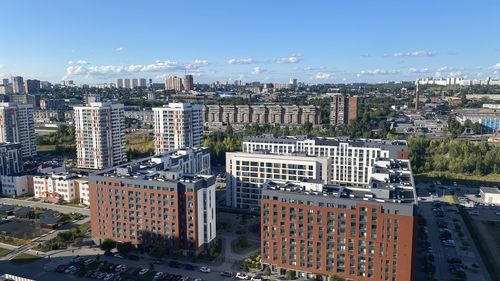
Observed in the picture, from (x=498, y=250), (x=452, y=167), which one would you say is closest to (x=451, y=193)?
(x=452, y=167)

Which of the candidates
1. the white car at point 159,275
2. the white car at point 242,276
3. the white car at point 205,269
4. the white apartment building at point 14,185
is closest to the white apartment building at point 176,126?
the white apartment building at point 14,185

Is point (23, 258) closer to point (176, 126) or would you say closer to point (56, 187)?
point (56, 187)

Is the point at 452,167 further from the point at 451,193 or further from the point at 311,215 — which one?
the point at 311,215

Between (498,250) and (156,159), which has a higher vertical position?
(156,159)

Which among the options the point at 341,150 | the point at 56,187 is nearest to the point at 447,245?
the point at 341,150

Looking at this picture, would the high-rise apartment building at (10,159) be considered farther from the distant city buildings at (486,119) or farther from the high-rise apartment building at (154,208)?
the distant city buildings at (486,119)

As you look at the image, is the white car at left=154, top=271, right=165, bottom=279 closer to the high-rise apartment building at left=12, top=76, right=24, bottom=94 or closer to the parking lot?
the parking lot

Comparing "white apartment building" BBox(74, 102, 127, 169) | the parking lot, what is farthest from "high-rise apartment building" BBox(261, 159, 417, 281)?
"white apartment building" BBox(74, 102, 127, 169)
